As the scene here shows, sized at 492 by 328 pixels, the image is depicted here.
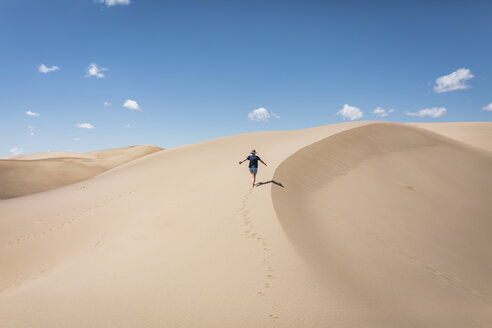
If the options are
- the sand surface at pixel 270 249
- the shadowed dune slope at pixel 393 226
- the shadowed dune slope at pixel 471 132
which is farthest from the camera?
the shadowed dune slope at pixel 471 132

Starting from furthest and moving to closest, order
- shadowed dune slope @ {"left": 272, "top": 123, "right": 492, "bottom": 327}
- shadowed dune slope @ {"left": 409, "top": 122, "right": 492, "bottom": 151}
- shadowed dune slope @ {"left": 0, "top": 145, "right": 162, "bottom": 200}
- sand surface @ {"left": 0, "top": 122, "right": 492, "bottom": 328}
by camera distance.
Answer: shadowed dune slope @ {"left": 409, "top": 122, "right": 492, "bottom": 151}
shadowed dune slope @ {"left": 0, "top": 145, "right": 162, "bottom": 200}
shadowed dune slope @ {"left": 272, "top": 123, "right": 492, "bottom": 327}
sand surface @ {"left": 0, "top": 122, "right": 492, "bottom": 328}

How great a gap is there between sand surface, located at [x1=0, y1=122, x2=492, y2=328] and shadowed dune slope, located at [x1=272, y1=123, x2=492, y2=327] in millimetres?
42

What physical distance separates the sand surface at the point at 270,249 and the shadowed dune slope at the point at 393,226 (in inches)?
1.6

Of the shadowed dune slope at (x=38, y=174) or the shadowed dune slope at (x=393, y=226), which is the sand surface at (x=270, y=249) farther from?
the shadowed dune slope at (x=38, y=174)

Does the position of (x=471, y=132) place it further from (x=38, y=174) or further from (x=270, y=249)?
(x=38, y=174)

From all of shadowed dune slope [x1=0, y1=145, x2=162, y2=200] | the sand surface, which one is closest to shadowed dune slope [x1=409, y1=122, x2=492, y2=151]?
the sand surface

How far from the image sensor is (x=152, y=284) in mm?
4625

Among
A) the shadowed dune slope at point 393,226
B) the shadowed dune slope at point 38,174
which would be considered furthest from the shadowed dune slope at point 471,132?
the shadowed dune slope at point 38,174

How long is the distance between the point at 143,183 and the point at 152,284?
9646mm

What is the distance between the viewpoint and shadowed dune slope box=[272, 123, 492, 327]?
4.38 meters

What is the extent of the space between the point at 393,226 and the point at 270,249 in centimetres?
436

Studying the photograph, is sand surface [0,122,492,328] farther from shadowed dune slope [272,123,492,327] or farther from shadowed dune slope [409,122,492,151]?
shadowed dune slope [409,122,492,151]

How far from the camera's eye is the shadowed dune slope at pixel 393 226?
4380mm

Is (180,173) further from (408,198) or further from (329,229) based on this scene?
(408,198)
